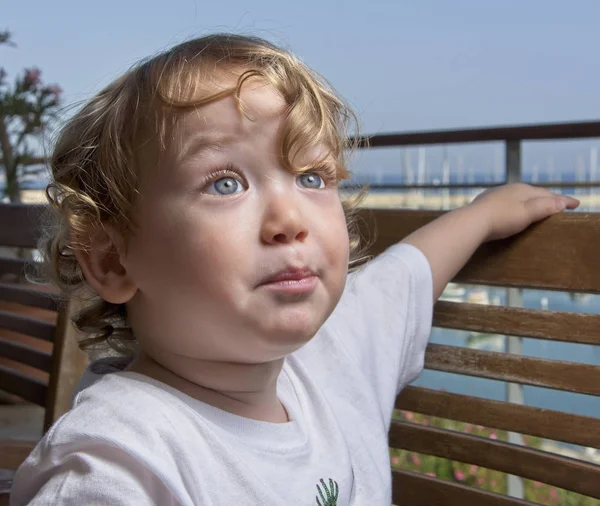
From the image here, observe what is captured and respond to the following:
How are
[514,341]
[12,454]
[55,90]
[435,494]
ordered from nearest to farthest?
[435,494]
[12,454]
[514,341]
[55,90]

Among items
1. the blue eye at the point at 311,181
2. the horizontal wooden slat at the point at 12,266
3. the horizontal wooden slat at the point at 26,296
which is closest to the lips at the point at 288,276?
the blue eye at the point at 311,181

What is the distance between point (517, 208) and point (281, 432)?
47 cm

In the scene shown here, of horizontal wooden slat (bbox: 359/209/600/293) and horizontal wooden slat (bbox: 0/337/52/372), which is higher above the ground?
horizontal wooden slat (bbox: 359/209/600/293)

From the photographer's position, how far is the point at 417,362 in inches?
52.0

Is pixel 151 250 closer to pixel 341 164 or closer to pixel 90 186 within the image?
pixel 90 186

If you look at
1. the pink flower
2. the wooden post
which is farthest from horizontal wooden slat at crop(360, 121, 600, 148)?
the pink flower

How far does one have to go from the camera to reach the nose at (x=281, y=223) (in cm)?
89

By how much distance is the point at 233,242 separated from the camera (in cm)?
88

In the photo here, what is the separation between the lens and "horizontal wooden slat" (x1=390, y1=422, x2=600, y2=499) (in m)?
1.18

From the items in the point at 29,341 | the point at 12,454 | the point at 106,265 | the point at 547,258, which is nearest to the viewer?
the point at 106,265

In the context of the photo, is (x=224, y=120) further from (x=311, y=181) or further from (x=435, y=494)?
(x=435, y=494)

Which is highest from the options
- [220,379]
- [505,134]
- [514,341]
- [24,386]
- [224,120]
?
[224,120]

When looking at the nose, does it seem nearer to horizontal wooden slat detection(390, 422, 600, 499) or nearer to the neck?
the neck

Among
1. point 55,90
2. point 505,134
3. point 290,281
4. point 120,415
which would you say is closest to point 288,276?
point 290,281
